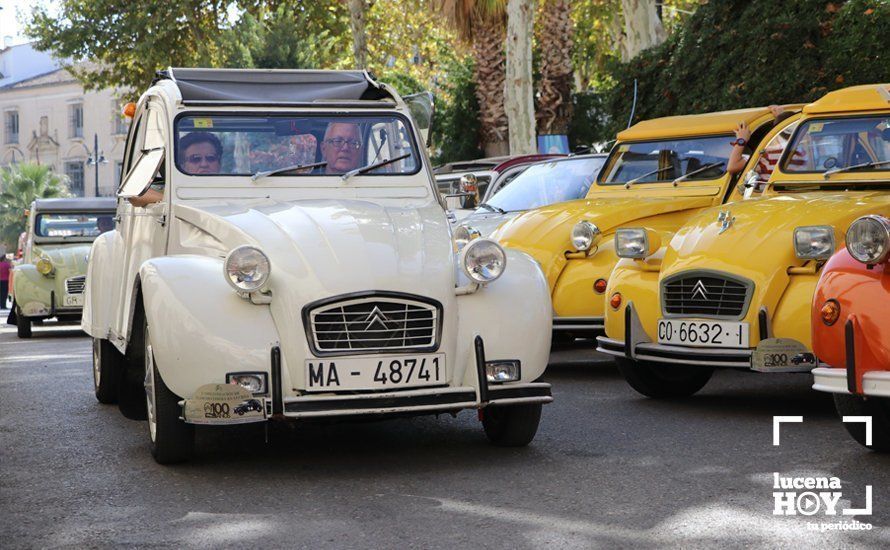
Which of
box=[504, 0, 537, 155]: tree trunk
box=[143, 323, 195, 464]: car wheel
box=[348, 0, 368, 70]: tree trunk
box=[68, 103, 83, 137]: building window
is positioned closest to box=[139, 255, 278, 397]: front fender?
box=[143, 323, 195, 464]: car wheel

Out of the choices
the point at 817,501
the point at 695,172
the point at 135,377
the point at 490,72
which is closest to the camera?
the point at 817,501

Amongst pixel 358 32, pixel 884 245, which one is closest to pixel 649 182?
pixel 884 245

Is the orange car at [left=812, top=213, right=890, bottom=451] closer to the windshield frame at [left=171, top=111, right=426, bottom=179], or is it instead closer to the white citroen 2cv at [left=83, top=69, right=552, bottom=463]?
the white citroen 2cv at [left=83, top=69, right=552, bottom=463]

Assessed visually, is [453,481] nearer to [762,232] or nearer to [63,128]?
→ [762,232]

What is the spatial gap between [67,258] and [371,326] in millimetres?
13704

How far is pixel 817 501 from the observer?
589cm

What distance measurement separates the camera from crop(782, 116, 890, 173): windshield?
906 centimetres

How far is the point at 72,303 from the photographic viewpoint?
19203mm

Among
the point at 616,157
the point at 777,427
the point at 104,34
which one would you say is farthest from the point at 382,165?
the point at 104,34

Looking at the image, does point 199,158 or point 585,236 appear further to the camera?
point 585,236

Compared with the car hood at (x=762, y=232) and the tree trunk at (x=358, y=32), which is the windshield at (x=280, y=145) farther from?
the tree trunk at (x=358, y=32)

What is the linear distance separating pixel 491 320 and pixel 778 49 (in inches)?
545

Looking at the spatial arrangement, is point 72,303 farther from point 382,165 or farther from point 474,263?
point 474,263

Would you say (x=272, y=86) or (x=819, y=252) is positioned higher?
(x=272, y=86)
